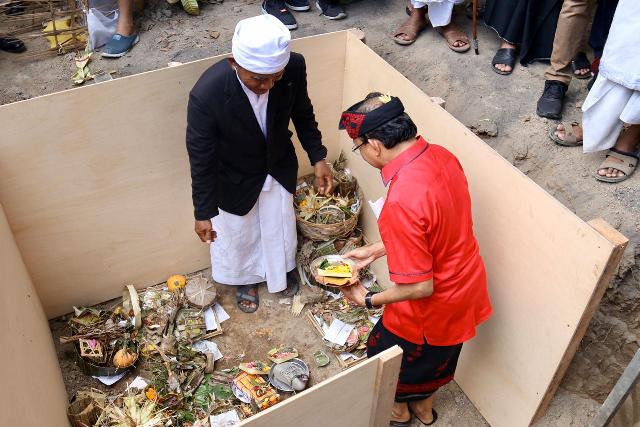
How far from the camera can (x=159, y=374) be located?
10.5 feet

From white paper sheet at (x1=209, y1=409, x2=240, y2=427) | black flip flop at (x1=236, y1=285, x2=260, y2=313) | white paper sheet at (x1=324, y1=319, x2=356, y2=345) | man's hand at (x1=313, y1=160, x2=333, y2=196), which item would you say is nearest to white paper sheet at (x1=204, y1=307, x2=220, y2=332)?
black flip flop at (x1=236, y1=285, x2=260, y2=313)

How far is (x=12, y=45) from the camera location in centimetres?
491

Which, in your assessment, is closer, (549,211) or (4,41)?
(549,211)

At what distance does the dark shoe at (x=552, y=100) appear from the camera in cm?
354

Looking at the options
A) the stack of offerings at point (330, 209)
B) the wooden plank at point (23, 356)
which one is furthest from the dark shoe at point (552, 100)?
the wooden plank at point (23, 356)

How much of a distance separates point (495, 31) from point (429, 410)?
2896 mm

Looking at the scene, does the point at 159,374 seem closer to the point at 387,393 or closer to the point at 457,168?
the point at 387,393

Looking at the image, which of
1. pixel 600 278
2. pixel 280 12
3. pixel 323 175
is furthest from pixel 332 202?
pixel 600 278

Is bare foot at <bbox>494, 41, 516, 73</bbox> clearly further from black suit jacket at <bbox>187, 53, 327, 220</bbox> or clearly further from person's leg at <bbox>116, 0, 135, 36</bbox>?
person's leg at <bbox>116, 0, 135, 36</bbox>

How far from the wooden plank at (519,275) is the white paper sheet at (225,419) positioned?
132 centimetres

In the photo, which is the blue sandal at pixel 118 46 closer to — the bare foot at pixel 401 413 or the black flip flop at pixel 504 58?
the black flip flop at pixel 504 58

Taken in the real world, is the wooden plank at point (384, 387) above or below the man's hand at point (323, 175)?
above

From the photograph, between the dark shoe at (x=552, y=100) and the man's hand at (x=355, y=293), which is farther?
the dark shoe at (x=552, y=100)

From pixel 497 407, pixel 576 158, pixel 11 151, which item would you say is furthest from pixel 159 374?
pixel 576 158
